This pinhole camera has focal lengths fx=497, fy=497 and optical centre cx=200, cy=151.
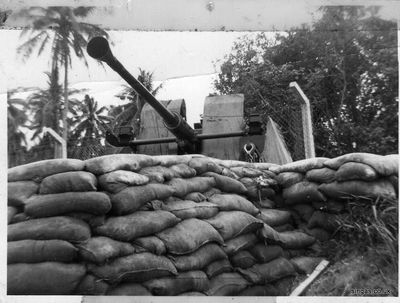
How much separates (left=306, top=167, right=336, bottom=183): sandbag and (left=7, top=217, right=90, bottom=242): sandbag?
Result: 169 cm

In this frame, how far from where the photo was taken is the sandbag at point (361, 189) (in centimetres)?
339

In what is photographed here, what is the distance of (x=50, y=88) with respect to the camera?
3.49 m

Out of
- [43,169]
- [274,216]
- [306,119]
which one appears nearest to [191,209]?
[274,216]

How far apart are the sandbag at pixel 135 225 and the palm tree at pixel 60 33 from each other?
82 centimetres

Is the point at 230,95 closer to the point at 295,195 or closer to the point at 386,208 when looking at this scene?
the point at 295,195

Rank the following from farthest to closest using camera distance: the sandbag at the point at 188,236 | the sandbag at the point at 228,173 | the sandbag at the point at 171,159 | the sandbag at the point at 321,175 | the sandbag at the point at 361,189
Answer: the sandbag at the point at 228,173 → the sandbag at the point at 321,175 → the sandbag at the point at 171,159 → the sandbag at the point at 361,189 → the sandbag at the point at 188,236

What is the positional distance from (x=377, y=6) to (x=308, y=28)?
486 millimetres

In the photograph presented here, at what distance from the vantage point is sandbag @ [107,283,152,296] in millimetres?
2979

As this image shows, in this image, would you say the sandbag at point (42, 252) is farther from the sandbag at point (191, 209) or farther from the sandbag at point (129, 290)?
the sandbag at point (191, 209)

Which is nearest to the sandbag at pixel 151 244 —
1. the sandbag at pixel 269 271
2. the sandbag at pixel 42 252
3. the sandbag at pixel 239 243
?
the sandbag at pixel 42 252

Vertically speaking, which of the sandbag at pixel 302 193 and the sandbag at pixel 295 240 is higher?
the sandbag at pixel 302 193

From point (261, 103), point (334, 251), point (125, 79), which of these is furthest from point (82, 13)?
point (334, 251)

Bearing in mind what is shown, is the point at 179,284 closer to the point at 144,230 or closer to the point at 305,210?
the point at 144,230

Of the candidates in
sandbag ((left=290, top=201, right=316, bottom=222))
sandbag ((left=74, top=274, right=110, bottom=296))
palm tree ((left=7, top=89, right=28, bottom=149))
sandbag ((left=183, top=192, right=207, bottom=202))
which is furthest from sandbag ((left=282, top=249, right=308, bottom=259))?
palm tree ((left=7, top=89, right=28, bottom=149))
